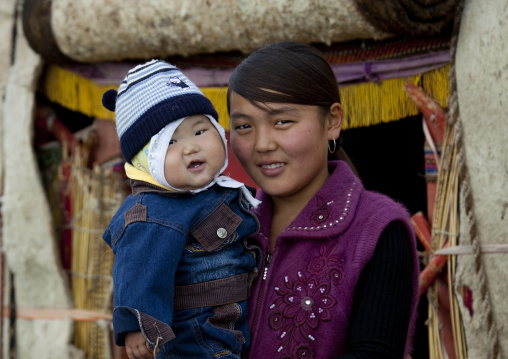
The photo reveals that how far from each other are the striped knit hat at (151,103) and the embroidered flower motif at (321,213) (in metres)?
0.41

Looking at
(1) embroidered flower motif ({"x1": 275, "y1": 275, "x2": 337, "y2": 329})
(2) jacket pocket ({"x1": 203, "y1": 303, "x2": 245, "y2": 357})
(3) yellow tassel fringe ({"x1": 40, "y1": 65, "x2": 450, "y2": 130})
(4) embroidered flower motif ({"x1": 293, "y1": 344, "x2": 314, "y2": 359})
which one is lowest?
(4) embroidered flower motif ({"x1": 293, "y1": 344, "x2": 314, "y2": 359})

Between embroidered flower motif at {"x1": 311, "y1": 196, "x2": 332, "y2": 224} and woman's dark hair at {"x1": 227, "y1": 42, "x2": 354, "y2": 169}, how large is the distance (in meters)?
0.26

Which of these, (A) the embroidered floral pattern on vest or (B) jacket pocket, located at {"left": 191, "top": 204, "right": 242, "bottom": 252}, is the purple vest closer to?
(A) the embroidered floral pattern on vest

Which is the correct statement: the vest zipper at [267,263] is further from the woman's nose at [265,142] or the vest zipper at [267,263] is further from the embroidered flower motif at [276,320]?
the woman's nose at [265,142]

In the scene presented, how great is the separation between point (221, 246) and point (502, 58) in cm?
144

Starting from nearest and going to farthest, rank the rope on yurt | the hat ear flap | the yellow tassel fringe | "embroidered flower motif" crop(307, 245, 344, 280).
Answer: "embroidered flower motif" crop(307, 245, 344, 280), the hat ear flap, the rope on yurt, the yellow tassel fringe

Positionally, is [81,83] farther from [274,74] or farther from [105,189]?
[274,74]

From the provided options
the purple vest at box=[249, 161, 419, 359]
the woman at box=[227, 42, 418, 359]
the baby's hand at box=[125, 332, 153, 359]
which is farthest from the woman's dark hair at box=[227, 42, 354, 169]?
the baby's hand at box=[125, 332, 153, 359]

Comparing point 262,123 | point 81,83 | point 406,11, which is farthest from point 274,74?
point 81,83

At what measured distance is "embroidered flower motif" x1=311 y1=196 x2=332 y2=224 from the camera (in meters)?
1.66

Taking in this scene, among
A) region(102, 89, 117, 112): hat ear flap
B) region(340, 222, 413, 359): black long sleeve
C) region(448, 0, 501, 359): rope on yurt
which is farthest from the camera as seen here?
region(448, 0, 501, 359): rope on yurt

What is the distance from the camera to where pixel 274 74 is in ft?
5.44

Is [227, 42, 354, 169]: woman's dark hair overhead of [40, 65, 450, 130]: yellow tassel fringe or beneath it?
beneath

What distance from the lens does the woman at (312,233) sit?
4.86 ft
